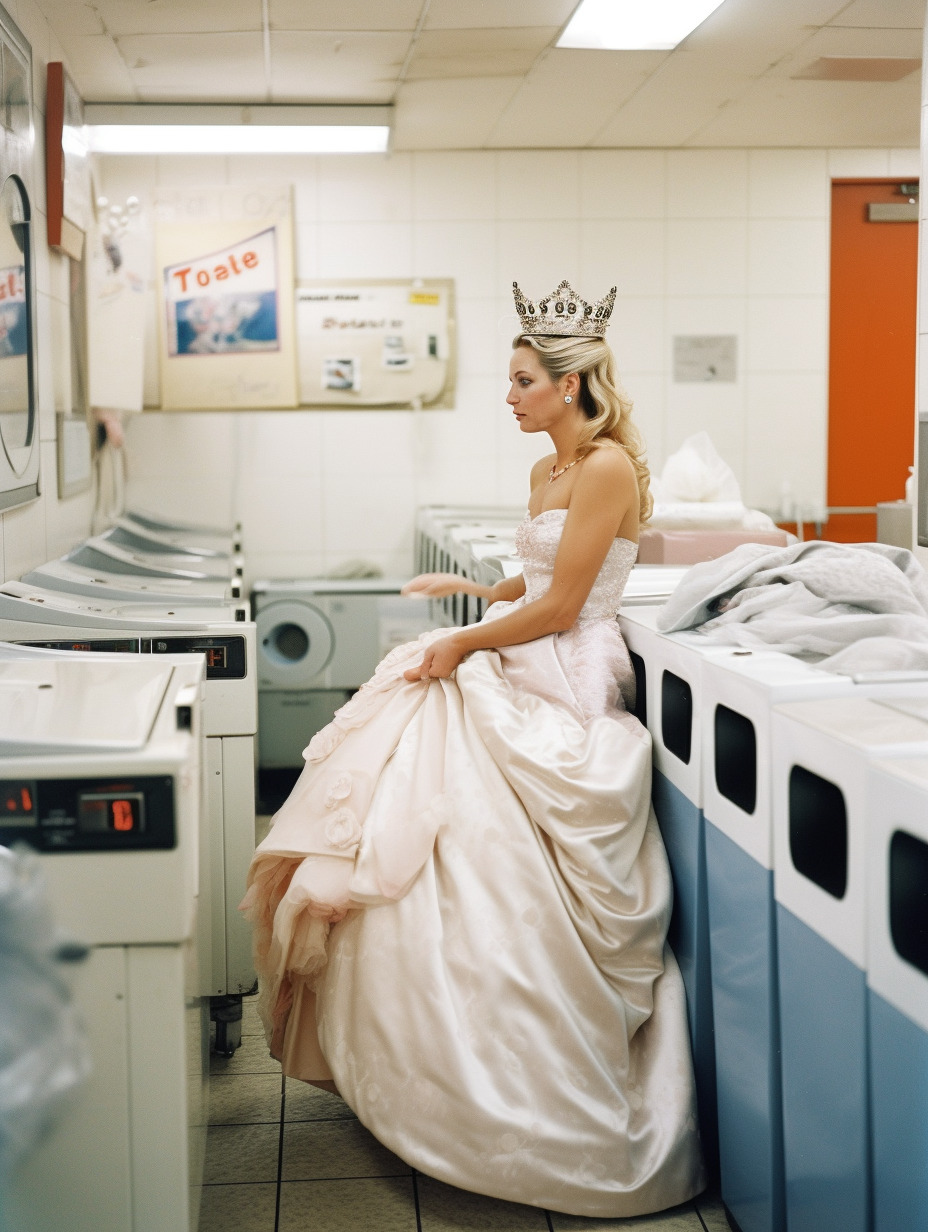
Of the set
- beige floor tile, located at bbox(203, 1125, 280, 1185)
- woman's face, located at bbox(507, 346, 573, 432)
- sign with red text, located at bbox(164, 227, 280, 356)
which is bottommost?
beige floor tile, located at bbox(203, 1125, 280, 1185)

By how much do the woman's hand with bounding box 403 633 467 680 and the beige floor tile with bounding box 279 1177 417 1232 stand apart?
0.93 m

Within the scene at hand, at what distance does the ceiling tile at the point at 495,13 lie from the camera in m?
3.46

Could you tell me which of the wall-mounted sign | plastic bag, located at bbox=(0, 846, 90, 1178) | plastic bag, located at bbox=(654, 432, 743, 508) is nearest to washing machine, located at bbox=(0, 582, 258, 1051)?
plastic bag, located at bbox=(0, 846, 90, 1178)

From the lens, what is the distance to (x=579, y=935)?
2.09 meters

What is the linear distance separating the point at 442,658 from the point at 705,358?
10.9ft

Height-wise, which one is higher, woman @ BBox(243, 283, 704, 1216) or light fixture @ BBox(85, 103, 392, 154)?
light fixture @ BBox(85, 103, 392, 154)

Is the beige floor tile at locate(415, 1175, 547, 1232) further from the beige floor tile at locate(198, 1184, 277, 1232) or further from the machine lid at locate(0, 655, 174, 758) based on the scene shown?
the machine lid at locate(0, 655, 174, 758)

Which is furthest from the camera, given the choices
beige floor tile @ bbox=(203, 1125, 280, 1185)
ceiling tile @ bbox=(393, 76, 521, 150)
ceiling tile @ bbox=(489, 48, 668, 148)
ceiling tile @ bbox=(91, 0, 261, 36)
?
ceiling tile @ bbox=(393, 76, 521, 150)

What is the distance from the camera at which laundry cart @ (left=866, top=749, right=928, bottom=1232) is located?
1.28 m

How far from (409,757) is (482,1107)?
2.03 ft

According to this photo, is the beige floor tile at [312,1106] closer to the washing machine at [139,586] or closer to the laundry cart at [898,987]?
the washing machine at [139,586]

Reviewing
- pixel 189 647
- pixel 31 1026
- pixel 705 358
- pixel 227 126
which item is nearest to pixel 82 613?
pixel 189 647

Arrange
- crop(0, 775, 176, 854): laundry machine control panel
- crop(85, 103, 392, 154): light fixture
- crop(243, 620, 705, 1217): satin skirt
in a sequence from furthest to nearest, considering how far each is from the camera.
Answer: crop(85, 103, 392, 154): light fixture → crop(243, 620, 705, 1217): satin skirt → crop(0, 775, 176, 854): laundry machine control panel

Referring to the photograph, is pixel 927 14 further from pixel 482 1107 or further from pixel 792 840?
pixel 482 1107
